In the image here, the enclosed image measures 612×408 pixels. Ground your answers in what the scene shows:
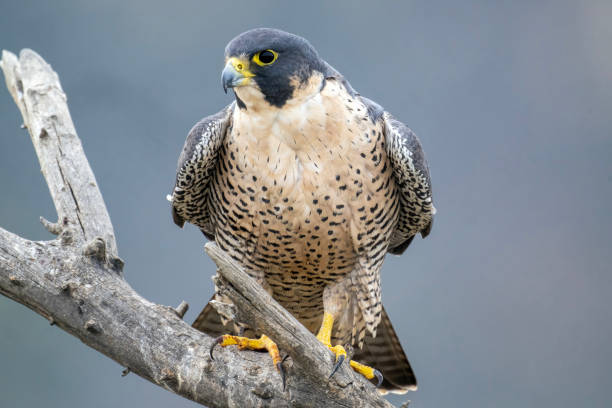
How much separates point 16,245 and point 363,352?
5.47ft

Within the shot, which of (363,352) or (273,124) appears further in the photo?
(363,352)

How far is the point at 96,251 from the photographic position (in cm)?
261

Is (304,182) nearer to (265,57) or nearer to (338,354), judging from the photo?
(265,57)

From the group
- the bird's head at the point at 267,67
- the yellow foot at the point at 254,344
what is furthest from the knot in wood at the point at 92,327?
the bird's head at the point at 267,67

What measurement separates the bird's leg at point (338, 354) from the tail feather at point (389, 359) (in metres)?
0.59

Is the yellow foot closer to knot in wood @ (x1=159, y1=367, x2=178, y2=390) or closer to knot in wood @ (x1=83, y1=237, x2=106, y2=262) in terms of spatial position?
knot in wood @ (x1=159, y1=367, x2=178, y2=390)

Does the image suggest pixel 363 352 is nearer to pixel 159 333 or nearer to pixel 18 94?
pixel 159 333

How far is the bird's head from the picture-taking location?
2449 mm

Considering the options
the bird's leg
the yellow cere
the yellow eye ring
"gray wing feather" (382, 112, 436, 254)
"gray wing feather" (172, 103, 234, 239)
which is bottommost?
the bird's leg

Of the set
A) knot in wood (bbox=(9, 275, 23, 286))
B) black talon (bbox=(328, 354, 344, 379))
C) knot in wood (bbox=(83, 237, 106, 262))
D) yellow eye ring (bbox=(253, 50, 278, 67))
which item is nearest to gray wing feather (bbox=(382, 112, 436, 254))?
yellow eye ring (bbox=(253, 50, 278, 67))

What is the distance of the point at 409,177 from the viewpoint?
2.89m

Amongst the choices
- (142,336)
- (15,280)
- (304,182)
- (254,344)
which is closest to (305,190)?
(304,182)

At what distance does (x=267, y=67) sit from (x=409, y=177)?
0.77 m

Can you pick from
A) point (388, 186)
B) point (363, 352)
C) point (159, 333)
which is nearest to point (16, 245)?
point (159, 333)
